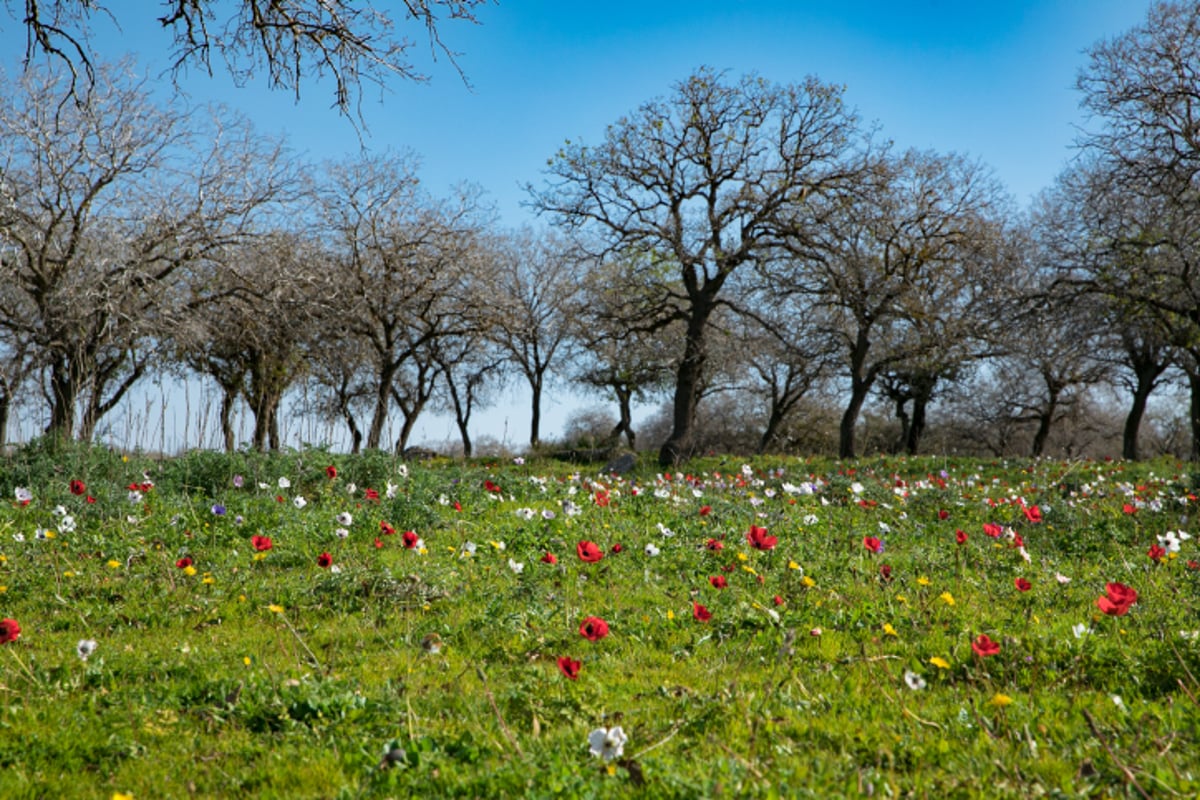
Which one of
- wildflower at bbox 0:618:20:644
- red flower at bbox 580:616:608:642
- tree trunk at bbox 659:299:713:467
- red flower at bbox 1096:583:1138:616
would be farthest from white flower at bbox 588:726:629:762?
tree trunk at bbox 659:299:713:467

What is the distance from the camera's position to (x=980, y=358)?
25.0m

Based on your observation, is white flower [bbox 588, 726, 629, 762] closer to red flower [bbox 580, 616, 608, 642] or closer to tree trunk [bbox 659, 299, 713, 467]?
red flower [bbox 580, 616, 608, 642]

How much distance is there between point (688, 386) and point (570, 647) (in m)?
15.9

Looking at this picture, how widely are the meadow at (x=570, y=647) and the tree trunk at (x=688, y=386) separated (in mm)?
10598

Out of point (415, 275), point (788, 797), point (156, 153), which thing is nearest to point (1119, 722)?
point (788, 797)

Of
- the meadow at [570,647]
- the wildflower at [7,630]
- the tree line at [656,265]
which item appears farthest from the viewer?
the tree line at [656,265]

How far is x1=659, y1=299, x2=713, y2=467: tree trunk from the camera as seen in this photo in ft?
64.5

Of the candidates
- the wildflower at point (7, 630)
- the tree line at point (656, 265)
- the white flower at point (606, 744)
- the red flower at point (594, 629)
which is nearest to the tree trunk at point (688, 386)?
the tree line at point (656, 265)

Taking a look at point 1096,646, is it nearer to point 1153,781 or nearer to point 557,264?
point 1153,781

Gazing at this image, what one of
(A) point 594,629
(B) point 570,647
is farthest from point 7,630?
(B) point 570,647

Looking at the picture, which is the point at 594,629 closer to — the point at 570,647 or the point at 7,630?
the point at 570,647

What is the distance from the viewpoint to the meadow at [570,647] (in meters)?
3.18

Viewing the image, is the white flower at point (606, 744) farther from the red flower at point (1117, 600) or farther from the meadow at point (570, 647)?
the red flower at point (1117, 600)

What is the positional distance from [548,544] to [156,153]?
44.8 ft
